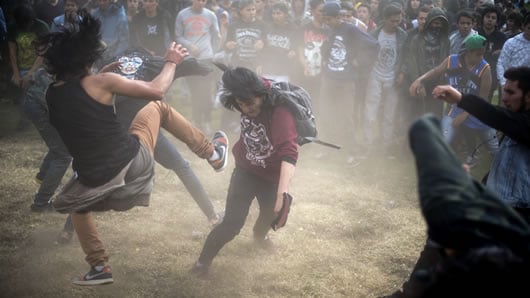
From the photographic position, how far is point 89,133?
3.65 meters

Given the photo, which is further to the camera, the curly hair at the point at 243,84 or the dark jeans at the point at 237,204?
the dark jeans at the point at 237,204

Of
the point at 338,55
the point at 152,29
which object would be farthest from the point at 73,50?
the point at 152,29

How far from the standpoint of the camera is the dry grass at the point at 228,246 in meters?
4.51

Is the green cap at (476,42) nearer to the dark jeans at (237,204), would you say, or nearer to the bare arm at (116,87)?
the dark jeans at (237,204)

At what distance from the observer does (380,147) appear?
820cm

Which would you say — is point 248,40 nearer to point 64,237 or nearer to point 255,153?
point 255,153

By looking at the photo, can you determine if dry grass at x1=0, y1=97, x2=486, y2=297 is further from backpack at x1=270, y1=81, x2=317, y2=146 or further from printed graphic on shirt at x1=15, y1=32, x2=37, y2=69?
printed graphic on shirt at x1=15, y1=32, x2=37, y2=69

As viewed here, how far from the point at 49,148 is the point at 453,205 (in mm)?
4894

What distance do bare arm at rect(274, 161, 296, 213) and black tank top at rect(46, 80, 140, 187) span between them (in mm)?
1149

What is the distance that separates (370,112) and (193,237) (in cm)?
385

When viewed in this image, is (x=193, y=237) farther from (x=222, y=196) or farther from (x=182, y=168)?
(x=222, y=196)

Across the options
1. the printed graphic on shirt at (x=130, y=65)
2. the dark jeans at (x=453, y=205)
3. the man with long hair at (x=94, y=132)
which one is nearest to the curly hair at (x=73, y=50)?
the man with long hair at (x=94, y=132)

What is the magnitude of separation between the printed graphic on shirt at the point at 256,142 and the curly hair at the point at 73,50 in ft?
4.33

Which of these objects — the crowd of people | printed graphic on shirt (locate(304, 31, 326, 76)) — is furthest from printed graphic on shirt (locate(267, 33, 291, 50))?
printed graphic on shirt (locate(304, 31, 326, 76))
